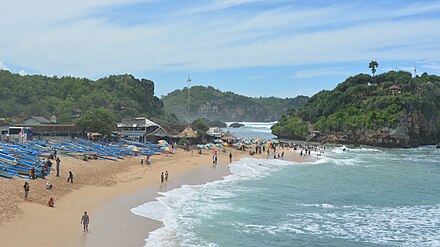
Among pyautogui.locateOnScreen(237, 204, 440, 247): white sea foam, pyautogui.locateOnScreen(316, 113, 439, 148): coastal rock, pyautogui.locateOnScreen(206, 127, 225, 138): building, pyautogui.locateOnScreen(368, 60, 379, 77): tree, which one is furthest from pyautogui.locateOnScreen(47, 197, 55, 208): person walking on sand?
pyautogui.locateOnScreen(368, 60, 379, 77): tree

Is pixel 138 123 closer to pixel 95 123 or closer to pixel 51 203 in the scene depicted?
pixel 95 123

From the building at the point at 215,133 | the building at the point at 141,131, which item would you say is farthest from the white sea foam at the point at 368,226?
the building at the point at 215,133

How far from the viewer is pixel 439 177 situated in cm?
3975

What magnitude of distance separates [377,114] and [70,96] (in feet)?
227

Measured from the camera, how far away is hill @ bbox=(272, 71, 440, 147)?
81.8 m

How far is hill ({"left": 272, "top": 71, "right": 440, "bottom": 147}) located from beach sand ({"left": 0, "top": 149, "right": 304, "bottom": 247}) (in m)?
55.0

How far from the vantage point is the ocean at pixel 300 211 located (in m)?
18.4

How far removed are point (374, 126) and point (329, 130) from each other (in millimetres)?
11935

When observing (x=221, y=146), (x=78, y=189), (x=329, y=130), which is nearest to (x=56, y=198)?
(x=78, y=189)

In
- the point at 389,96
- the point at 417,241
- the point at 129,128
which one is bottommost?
the point at 417,241

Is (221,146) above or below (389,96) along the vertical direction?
below

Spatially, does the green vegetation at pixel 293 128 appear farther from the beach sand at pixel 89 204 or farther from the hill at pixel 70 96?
the beach sand at pixel 89 204

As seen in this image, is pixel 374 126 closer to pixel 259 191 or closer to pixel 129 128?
pixel 129 128

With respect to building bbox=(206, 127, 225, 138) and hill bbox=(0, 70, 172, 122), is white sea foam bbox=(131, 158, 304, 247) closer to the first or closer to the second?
building bbox=(206, 127, 225, 138)
